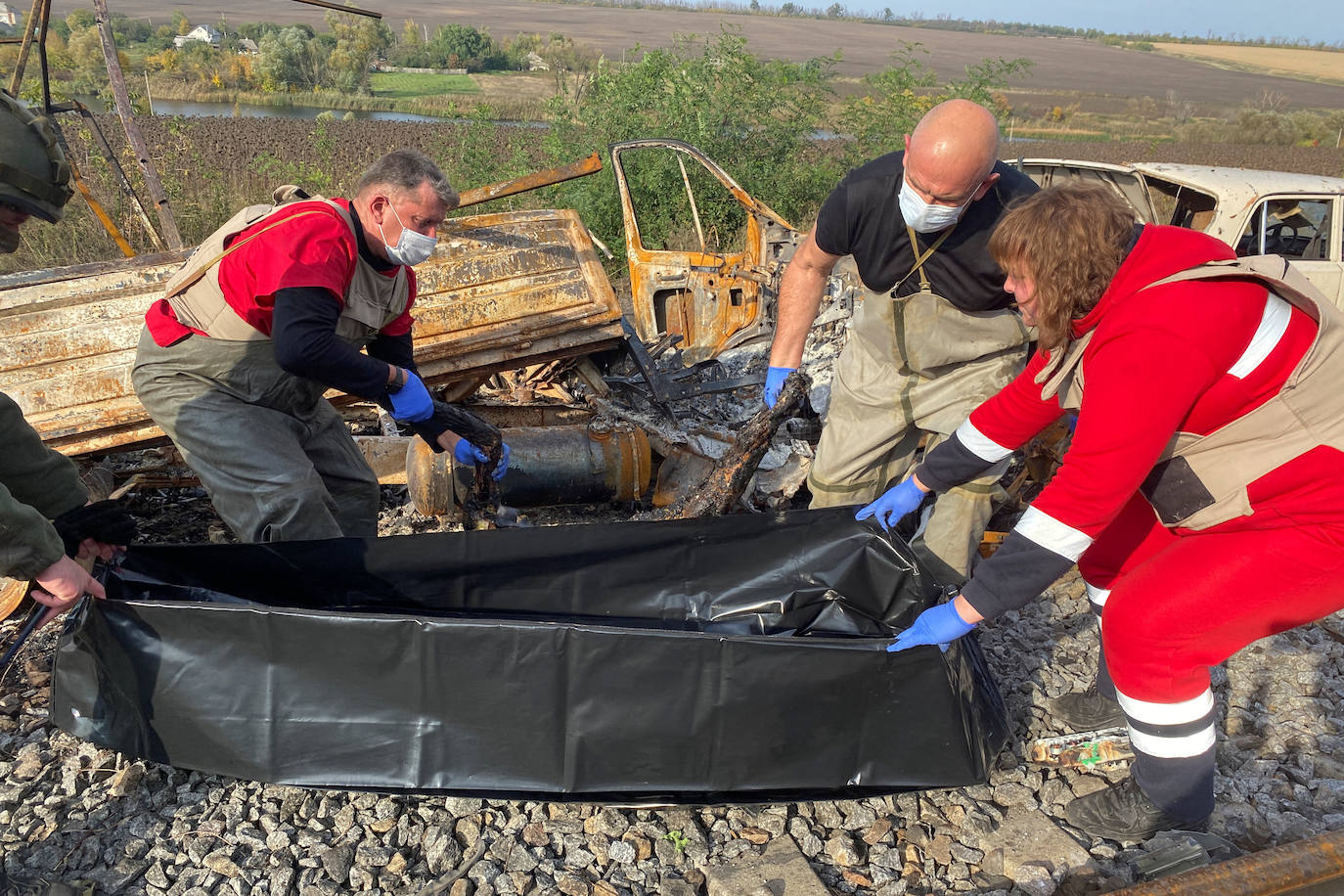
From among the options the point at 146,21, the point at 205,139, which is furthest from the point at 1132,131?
the point at 146,21

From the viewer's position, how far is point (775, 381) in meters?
3.27

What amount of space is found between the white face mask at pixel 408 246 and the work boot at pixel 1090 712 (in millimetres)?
2597

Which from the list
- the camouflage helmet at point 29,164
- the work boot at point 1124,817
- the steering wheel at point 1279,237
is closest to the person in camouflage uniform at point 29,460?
the camouflage helmet at point 29,164

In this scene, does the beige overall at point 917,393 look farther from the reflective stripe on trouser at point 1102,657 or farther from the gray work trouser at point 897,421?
the reflective stripe on trouser at point 1102,657

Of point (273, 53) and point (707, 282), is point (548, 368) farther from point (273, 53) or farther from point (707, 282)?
point (273, 53)

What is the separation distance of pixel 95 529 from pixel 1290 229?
754 cm

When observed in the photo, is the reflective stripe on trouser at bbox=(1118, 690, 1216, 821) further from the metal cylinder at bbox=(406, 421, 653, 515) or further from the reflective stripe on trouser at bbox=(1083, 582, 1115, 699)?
the metal cylinder at bbox=(406, 421, 653, 515)

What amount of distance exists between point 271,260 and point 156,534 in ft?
7.04

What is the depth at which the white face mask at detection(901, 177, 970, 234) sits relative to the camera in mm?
2609

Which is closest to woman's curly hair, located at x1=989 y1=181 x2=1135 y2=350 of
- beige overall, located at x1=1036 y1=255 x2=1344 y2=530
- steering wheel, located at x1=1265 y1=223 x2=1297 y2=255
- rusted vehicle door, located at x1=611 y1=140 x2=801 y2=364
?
beige overall, located at x1=1036 y1=255 x2=1344 y2=530

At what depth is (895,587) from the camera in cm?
262

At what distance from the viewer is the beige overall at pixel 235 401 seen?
2.71 metres

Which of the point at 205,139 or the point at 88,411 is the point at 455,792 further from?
the point at 205,139

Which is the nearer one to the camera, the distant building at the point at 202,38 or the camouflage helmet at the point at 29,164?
the camouflage helmet at the point at 29,164
